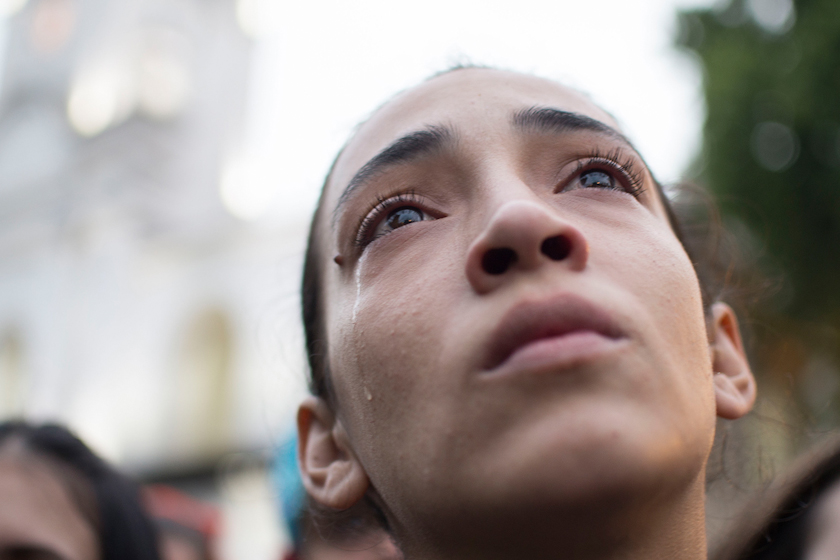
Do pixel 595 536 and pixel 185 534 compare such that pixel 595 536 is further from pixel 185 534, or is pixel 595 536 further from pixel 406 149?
pixel 185 534

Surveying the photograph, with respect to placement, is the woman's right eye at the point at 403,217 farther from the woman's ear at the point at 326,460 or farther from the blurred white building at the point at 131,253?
the blurred white building at the point at 131,253

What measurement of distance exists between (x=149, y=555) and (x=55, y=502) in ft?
1.19

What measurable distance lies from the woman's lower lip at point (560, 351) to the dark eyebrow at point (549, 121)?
1.92 feet

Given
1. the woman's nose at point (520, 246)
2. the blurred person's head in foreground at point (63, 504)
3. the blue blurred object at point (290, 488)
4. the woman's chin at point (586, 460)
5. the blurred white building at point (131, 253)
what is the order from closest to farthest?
the woman's chin at point (586, 460) → the woman's nose at point (520, 246) → the blurred person's head in foreground at point (63, 504) → the blue blurred object at point (290, 488) → the blurred white building at point (131, 253)

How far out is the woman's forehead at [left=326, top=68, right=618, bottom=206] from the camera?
4.86 feet

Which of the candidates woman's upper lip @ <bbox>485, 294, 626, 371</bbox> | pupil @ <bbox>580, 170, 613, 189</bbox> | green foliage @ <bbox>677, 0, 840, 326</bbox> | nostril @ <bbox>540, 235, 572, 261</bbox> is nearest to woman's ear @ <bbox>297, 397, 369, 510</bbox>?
woman's upper lip @ <bbox>485, 294, 626, 371</bbox>

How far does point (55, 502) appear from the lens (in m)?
2.08

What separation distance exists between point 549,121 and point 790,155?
24.2 feet

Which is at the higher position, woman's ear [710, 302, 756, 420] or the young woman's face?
the young woman's face

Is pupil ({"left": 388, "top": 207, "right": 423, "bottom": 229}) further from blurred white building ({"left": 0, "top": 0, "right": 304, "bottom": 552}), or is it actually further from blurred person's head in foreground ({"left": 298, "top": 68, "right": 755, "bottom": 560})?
blurred white building ({"left": 0, "top": 0, "right": 304, "bottom": 552})

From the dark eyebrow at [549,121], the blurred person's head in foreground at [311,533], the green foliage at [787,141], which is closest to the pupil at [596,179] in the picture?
the dark eyebrow at [549,121]

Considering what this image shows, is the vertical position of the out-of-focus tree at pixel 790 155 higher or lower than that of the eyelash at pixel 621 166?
lower

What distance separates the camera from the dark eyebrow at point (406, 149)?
1439 millimetres

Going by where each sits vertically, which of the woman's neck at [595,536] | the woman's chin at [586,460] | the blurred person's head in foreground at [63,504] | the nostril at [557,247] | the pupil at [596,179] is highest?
the nostril at [557,247]
